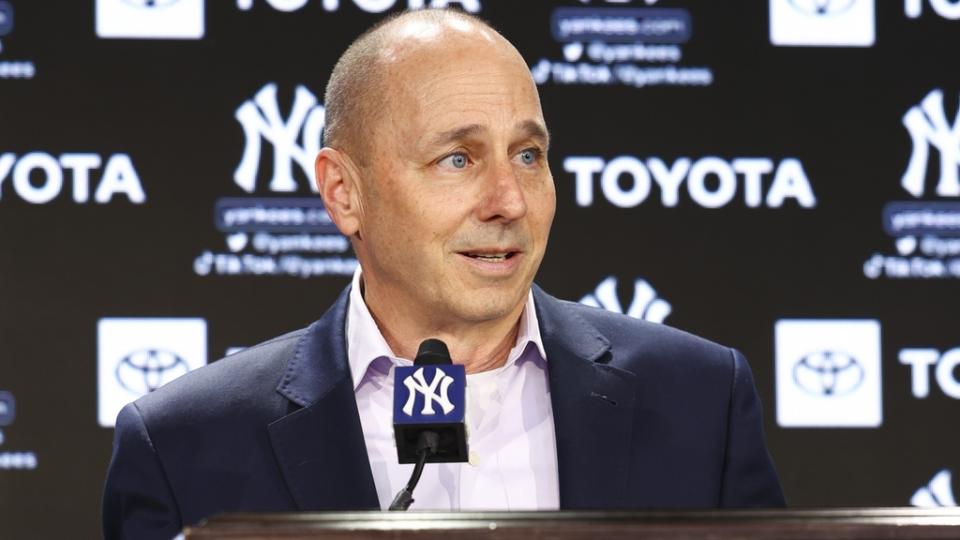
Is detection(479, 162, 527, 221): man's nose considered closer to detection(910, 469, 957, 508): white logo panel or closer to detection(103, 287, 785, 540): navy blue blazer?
detection(103, 287, 785, 540): navy blue blazer

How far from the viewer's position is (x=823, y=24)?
11.3 feet

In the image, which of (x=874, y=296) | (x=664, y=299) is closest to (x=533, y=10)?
(x=664, y=299)

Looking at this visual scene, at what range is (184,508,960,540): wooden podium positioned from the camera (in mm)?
1244

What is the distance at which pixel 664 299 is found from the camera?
337 cm

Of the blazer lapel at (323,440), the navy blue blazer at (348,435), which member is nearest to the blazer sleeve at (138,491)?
the navy blue blazer at (348,435)

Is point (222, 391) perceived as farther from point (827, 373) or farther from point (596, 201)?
point (827, 373)

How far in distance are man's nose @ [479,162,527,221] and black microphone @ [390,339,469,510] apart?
0.36 meters

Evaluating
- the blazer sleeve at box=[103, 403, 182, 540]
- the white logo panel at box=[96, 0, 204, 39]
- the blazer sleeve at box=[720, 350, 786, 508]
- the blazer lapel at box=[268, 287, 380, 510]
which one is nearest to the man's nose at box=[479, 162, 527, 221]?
the blazer lapel at box=[268, 287, 380, 510]

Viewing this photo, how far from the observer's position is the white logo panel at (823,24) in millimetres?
3430

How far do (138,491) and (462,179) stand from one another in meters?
0.63

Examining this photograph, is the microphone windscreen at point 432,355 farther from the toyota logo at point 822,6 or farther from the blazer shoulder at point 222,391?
the toyota logo at point 822,6

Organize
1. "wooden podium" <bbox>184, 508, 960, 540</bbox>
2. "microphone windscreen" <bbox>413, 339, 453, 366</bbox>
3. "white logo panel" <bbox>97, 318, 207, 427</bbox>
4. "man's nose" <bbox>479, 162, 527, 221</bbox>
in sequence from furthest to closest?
1. "white logo panel" <bbox>97, 318, 207, 427</bbox>
2. "man's nose" <bbox>479, 162, 527, 221</bbox>
3. "microphone windscreen" <bbox>413, 339, 453, 366</bbox>
4. "wooden podium" <bbox>184, 508, 960, 540</bbox>

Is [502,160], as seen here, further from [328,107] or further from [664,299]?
[664,299]

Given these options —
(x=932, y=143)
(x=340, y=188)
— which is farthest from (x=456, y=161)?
(x=932, y=143)
